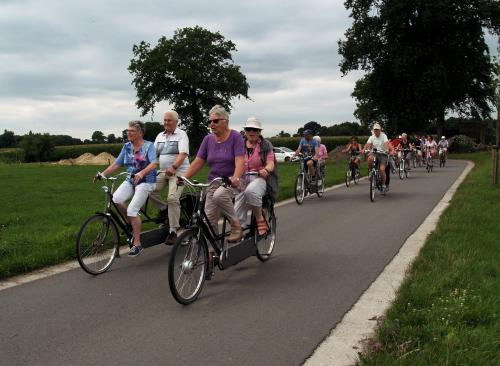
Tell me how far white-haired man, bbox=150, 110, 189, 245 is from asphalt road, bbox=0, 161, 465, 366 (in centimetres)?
60

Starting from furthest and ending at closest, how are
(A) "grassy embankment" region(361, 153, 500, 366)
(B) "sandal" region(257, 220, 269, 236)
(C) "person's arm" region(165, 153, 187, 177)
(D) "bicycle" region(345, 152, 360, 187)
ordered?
1. (D) "bicycle" region(345, 152, 360, 187)
2. (C) "person's arm" region(165, 153, 187, 177)
3. (B) "sandal" region(257, 220, 269, 236)
4. (A) "grassy embankment" region(361, 153, 500, 366)

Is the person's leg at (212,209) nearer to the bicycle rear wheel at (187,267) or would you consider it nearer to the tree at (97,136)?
the bicycle rear wheel at (187,267)

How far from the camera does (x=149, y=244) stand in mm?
7348

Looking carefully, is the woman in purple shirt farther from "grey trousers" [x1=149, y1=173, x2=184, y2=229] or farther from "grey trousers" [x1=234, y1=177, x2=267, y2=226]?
"grey trousers" [x1=149, y1=173, x2=184, y2=229]

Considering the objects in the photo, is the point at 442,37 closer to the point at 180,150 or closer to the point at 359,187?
the point at 359,187

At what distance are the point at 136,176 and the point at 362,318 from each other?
3.36 m

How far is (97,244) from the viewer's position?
6.83 meters

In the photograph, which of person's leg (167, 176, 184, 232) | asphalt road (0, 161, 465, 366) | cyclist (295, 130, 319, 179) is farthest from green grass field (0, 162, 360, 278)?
person's leg (167, 176, 184, 232)

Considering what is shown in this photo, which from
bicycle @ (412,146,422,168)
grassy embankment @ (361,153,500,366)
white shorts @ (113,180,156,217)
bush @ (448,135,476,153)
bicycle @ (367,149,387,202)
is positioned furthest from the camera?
bush @ (448,135,476,153)

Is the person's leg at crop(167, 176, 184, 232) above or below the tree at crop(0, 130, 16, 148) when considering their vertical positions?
below

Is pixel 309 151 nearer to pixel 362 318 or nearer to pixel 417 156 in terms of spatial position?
pixel 362 318

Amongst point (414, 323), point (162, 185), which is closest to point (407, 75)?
point (162, 185)

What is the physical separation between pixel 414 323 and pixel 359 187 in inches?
563

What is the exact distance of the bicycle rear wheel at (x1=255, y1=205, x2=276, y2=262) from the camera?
23.0ft
